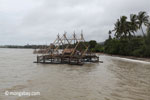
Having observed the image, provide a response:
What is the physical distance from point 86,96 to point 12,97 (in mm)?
4140

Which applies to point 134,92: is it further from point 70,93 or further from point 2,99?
point 2,99

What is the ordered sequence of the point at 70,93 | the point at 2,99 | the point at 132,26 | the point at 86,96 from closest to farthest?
the point at 2,99, the point at 86,96, the point at 70,93, the point at 132,26

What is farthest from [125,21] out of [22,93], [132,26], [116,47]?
[22,93]

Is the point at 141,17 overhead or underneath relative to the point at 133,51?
overhead

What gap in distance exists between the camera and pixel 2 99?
7.09m

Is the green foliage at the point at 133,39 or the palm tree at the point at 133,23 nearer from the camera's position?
the green foliage at the point at 133,39

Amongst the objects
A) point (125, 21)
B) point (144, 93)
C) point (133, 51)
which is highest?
point (125, 21)

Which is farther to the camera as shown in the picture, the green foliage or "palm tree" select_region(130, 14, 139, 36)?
"palm tree" select_region(130, 14, 139, 36)

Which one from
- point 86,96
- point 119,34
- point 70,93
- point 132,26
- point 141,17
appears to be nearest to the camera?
point 86,96

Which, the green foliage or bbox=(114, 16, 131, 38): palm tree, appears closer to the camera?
the green foliage

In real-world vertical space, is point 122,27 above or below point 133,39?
above

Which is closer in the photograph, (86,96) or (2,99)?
(2,99)

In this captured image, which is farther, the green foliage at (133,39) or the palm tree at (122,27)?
the palm tree at (122,27)

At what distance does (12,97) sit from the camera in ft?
24.3
